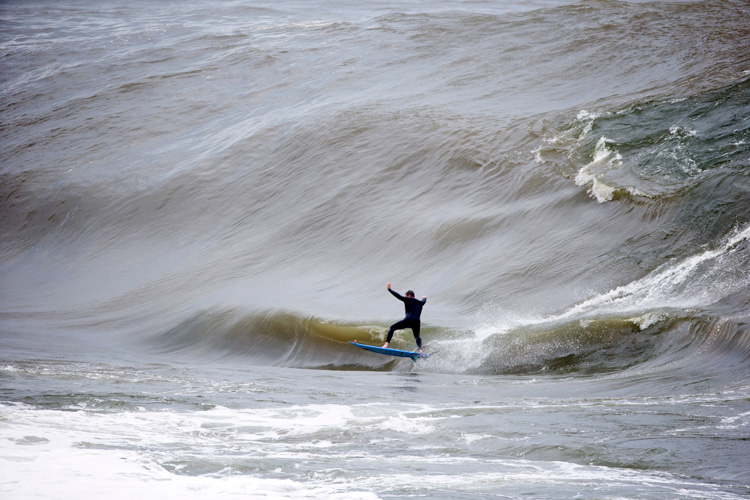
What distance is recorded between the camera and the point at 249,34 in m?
29.6

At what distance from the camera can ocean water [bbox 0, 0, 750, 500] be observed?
22.5 feet

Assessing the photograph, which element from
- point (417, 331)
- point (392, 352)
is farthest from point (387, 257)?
point (392, 352)

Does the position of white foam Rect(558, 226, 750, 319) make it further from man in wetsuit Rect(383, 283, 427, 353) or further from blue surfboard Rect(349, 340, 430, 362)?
blue surfboard Rect(349, 340, 430, 362)

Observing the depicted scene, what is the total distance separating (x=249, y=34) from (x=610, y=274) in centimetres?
2155

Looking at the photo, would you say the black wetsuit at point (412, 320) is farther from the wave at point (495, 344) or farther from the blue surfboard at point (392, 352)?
the wave at point (495, 344)

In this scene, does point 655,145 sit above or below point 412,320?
above

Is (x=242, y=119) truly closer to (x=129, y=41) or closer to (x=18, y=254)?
(x=18, y=254)

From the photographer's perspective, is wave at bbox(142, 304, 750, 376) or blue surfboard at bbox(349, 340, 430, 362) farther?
blue surfboard at bbox(349, 340, 430, 362)

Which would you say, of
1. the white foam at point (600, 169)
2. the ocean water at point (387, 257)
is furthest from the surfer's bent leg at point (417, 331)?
the white foam at point (600, 169)

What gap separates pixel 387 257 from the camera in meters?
15.1

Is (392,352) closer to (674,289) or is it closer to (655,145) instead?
(674,289)

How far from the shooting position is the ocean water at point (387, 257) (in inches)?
271

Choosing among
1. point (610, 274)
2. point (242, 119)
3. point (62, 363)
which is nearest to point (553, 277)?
point (610, 274)

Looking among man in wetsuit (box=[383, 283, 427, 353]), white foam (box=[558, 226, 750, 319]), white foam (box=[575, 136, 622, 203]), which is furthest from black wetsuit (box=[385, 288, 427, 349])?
white foam (box=[575, 136, 622, 203])
